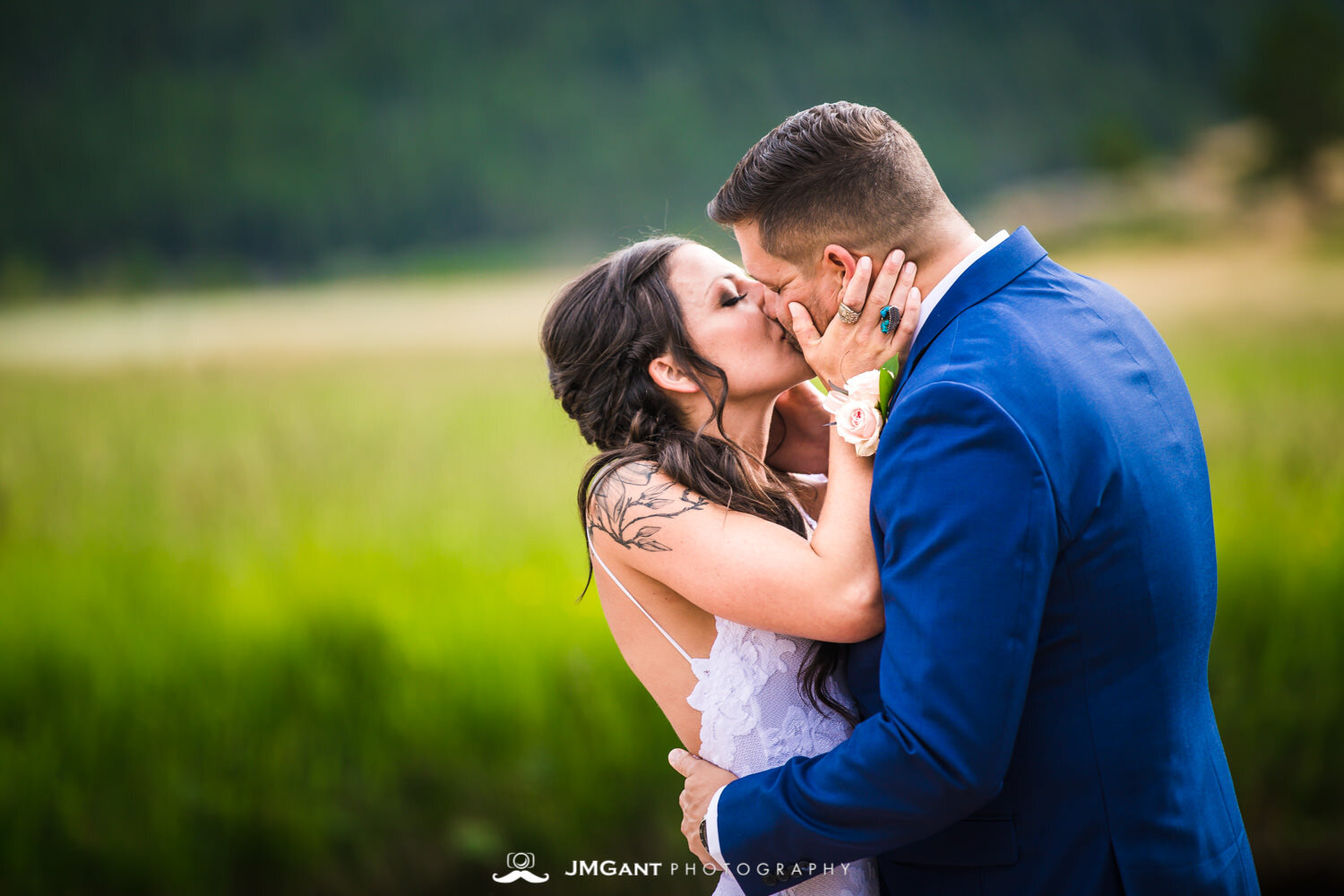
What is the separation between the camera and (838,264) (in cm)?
180

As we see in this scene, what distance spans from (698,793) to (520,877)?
7.28 ft

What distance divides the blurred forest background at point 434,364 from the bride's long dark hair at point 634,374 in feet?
1.66

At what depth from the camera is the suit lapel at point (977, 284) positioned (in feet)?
5.31

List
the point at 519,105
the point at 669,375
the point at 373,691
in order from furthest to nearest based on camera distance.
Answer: the point at 519,105
the point at 373,691
the point at 669,375

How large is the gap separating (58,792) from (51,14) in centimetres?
444

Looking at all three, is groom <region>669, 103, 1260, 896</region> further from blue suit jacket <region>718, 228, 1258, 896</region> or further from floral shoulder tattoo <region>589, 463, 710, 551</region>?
floral shoulder tattoo <region>589, 463, 710, 551</region>

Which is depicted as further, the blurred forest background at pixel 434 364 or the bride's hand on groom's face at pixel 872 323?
the blurred forest background at pixel 434 364

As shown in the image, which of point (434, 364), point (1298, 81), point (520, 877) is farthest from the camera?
point (434, 364)

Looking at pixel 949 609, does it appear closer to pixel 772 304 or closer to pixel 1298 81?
pixel 772 304

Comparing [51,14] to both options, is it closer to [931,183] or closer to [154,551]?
[154,551]

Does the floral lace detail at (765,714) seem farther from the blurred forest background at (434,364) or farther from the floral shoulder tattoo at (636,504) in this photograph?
the blurred forest background at (434,364)

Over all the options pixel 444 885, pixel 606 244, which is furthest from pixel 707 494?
pixel 606 244

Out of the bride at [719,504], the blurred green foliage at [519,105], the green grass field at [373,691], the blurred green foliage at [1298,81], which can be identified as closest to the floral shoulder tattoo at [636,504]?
the bride at [719,504]

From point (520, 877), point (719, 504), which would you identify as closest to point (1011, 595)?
point (719, 504)
